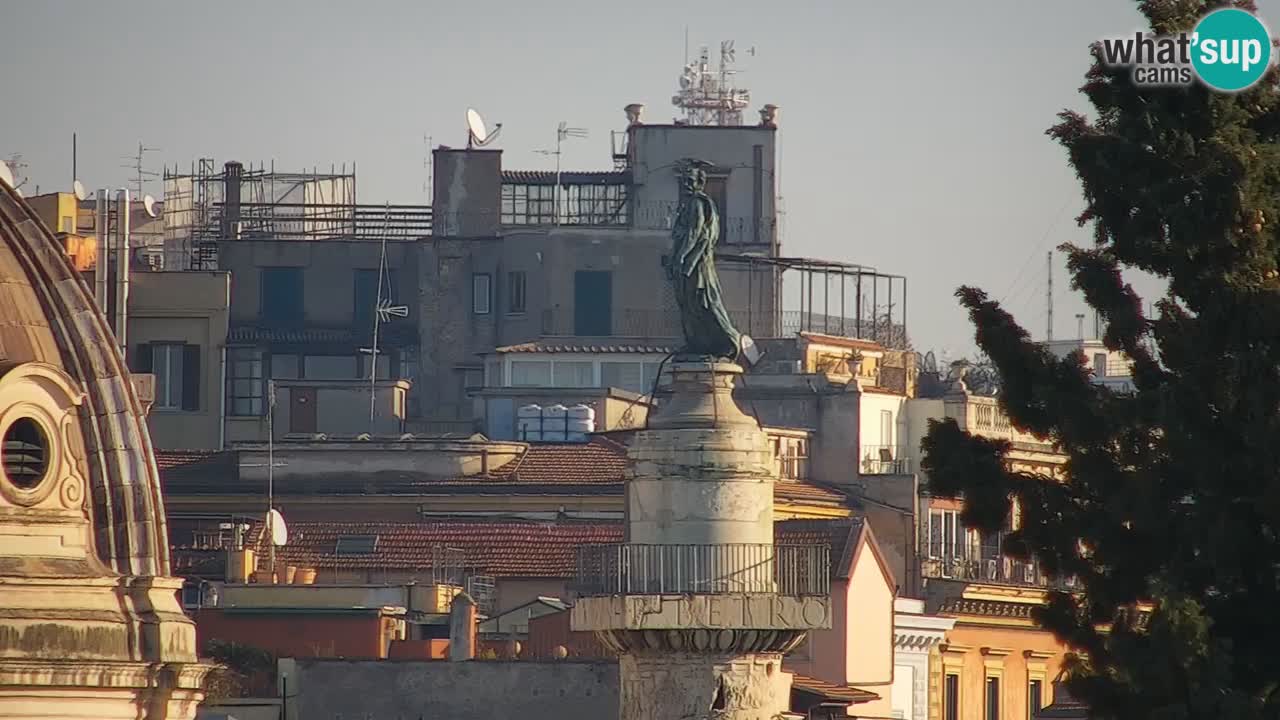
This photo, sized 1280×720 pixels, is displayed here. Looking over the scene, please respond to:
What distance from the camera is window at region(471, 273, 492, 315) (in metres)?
102

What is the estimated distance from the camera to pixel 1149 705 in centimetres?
3541

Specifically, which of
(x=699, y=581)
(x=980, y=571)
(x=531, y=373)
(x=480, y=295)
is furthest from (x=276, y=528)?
(x=480, y=295)

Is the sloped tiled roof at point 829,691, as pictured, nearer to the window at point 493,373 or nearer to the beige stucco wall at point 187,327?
the beige stucco wall at point 187,327

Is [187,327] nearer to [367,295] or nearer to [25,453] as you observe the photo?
[367,295]

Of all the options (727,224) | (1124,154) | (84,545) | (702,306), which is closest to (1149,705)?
(1124,154)

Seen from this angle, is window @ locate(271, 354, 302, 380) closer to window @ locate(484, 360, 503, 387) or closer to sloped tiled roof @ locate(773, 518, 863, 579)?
window @ locate(484, 360, 503, 387)

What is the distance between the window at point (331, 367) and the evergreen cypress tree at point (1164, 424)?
6397cm

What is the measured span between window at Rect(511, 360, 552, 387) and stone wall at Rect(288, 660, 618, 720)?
3472cm

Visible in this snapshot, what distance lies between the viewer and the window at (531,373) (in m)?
94.4

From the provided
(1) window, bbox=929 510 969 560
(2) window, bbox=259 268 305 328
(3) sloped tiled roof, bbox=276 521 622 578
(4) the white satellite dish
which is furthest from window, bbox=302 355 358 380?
(4) the white satellite dish

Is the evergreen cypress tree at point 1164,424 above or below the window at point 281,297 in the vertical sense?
below

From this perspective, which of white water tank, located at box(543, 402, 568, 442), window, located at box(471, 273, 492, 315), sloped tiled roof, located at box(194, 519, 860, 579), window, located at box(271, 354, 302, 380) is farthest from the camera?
window, located at box(471, 273, 492, 315)

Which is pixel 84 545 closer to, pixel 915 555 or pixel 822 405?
pixel 915 555

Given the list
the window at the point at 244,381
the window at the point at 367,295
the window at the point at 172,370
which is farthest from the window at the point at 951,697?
the window at the point at 367,295
